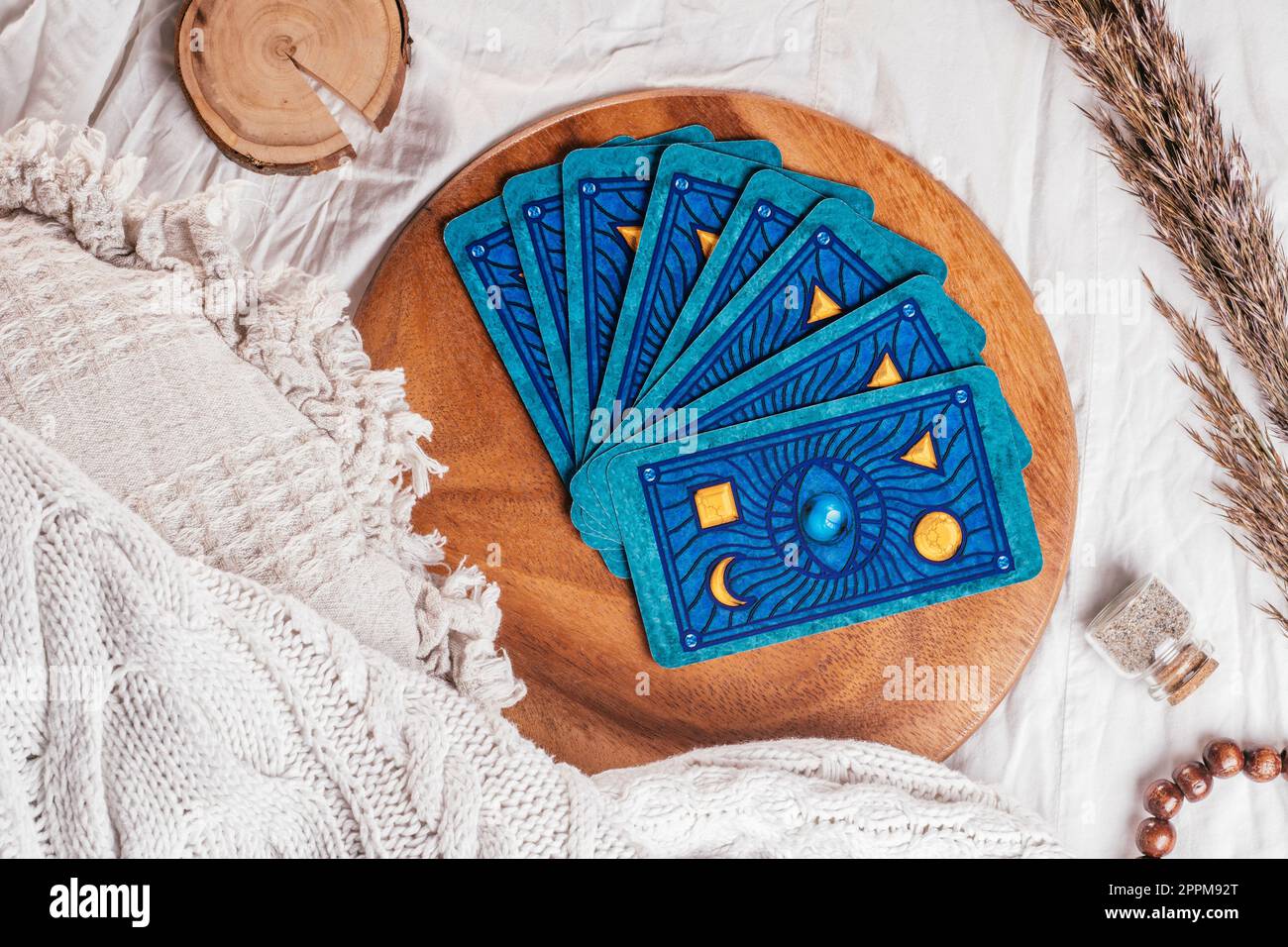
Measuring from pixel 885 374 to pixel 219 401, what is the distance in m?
0.97

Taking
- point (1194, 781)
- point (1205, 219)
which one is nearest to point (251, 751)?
point (1194, 781)

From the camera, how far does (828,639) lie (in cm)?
146

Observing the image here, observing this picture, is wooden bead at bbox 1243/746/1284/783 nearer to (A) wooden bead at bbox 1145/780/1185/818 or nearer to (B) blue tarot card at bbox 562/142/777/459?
(A) wooden bead at bbox 1145/780/1185/818

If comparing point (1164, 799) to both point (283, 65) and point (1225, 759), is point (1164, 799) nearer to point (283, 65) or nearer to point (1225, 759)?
point (1225, 759)

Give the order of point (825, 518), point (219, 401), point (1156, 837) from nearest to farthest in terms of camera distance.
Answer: point (219, 401)
point (825, 518)
point (1156, 837)

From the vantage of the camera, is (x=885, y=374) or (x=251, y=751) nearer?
(x=251, y=751)

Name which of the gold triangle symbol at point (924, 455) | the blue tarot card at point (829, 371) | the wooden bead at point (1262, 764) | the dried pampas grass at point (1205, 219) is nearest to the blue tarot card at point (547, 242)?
the blue tarot card at point (829, 371)

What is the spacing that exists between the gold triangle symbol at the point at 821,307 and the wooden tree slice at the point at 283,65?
736 mm

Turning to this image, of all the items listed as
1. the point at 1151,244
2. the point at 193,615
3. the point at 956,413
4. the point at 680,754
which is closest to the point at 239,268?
the point at 193,615

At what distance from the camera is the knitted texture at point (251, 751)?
1008 mm

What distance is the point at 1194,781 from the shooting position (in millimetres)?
1524

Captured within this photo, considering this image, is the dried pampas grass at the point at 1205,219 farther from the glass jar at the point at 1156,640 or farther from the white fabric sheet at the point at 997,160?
the glass jar at the point at 1156,640

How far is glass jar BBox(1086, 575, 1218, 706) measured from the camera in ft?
4.89

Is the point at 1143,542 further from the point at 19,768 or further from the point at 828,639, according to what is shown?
the point at 19,768
